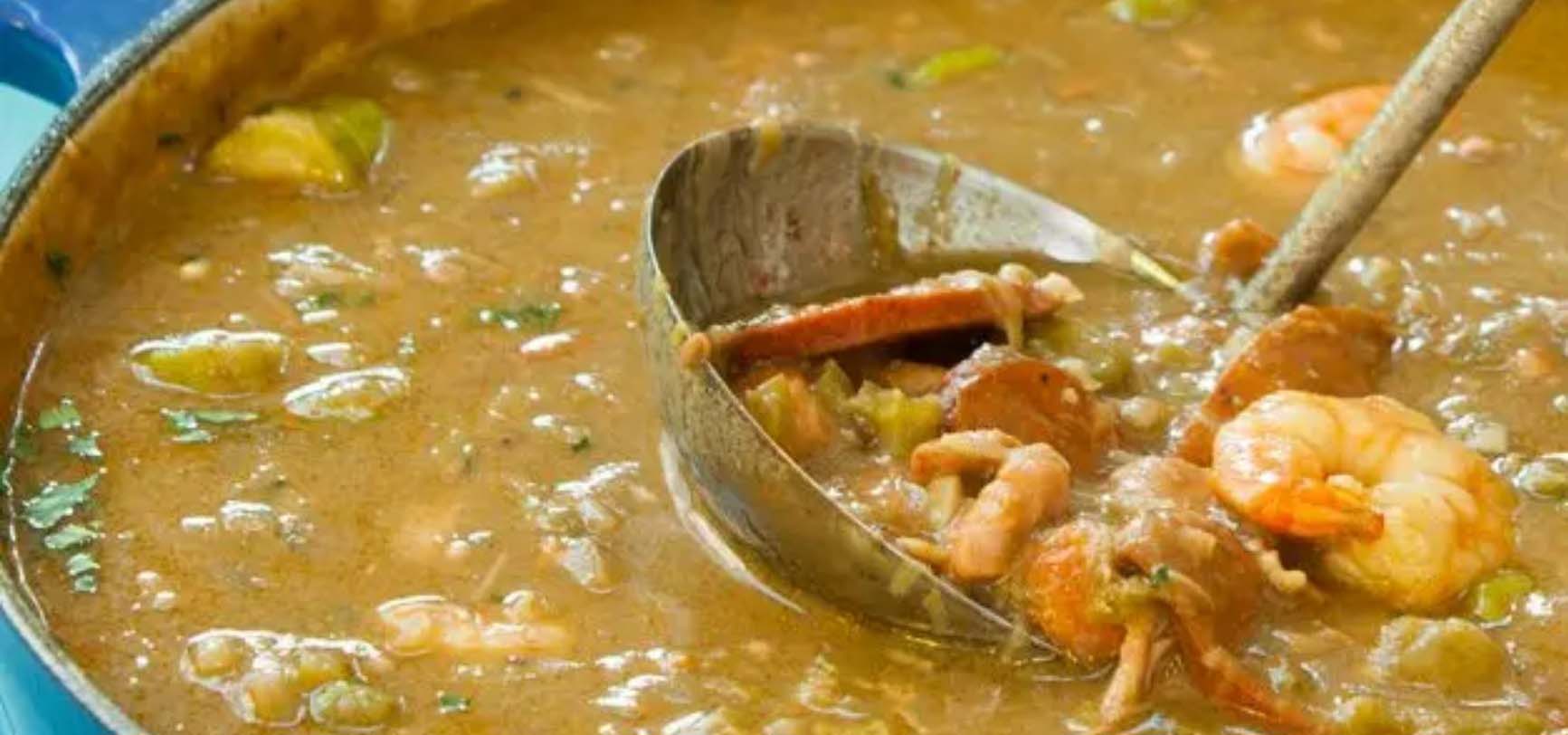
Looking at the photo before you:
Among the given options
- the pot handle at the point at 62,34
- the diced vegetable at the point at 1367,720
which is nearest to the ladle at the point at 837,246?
the diced vegetable at the point at 1367,720

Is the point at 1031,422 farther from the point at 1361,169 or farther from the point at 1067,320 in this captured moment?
the point at 1361,169

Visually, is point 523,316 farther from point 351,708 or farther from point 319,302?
point 351,708

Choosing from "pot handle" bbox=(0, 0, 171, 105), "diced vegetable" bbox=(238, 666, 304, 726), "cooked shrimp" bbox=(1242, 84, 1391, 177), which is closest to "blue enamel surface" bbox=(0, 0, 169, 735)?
"pot handle" bbox=(0, 0, 171, 105)

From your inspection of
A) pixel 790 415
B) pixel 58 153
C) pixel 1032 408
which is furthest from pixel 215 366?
pixel 1032 408

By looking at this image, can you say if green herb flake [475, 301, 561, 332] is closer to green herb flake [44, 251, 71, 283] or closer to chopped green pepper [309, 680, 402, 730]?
green herb flake [44, 251, 71, 283]

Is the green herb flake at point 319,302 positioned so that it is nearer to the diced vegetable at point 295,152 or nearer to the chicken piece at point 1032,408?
the diced vegetable at point 295,152

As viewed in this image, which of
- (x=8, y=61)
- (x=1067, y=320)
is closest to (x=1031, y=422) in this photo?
(x=1067, y=320)

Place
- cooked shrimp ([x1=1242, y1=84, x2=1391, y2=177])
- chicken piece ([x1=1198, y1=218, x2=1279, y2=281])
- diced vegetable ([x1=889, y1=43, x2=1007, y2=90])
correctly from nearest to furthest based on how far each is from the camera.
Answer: chicken piece ([x1=1198, y1=218, x2=1279, y2=281]) → cooked shrimp ([x1=1242, y1=84, x2=1391, y2=177]) → diced vegetable ([x1=889, y1=43, x2=1007, y2=90])

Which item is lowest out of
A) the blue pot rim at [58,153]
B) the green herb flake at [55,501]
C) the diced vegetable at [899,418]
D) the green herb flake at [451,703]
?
the green herb flake at [451,703]
